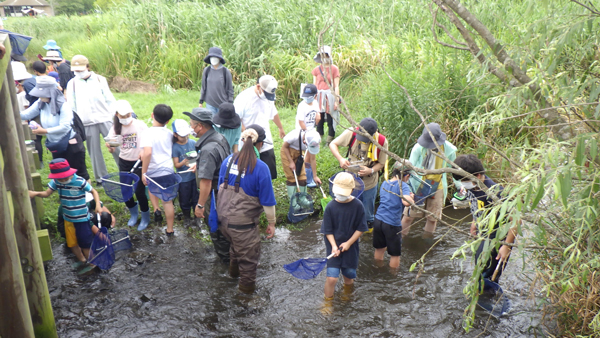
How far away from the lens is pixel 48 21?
2041 cm

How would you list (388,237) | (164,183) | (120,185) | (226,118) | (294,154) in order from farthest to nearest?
(294,154)
(164,183)
(226,118)
(120,185)
(388,237)

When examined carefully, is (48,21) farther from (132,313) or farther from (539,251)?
(539,251)

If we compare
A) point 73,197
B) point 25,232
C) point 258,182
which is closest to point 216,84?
point 73,197

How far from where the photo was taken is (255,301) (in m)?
5.01

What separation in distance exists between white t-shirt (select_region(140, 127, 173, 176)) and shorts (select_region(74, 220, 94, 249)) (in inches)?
38.8

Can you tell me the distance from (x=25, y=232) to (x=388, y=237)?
3731mm

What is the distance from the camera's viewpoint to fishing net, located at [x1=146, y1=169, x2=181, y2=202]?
5741 millimetres

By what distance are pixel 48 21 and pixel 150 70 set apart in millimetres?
9830

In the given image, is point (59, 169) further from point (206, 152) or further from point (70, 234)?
point (206, 152)

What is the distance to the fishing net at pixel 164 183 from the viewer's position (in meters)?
5.74

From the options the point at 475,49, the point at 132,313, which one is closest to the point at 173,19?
the point at 132,313

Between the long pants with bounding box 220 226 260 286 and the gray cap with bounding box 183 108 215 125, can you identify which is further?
the gray cap with bounding box 183 108 215 125

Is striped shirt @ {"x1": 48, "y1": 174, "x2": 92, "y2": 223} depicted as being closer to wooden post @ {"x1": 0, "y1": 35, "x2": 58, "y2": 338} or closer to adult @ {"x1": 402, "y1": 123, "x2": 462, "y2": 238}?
wooden post @ {"x1": 0, "y1": 35, "x2": 58, "y2": 338}

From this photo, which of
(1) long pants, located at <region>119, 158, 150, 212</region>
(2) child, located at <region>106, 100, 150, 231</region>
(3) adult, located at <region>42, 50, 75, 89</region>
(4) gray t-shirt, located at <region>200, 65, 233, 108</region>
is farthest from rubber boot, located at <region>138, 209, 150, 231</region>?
(3) adult, located at <region>42, 50, 75, 89</region>
